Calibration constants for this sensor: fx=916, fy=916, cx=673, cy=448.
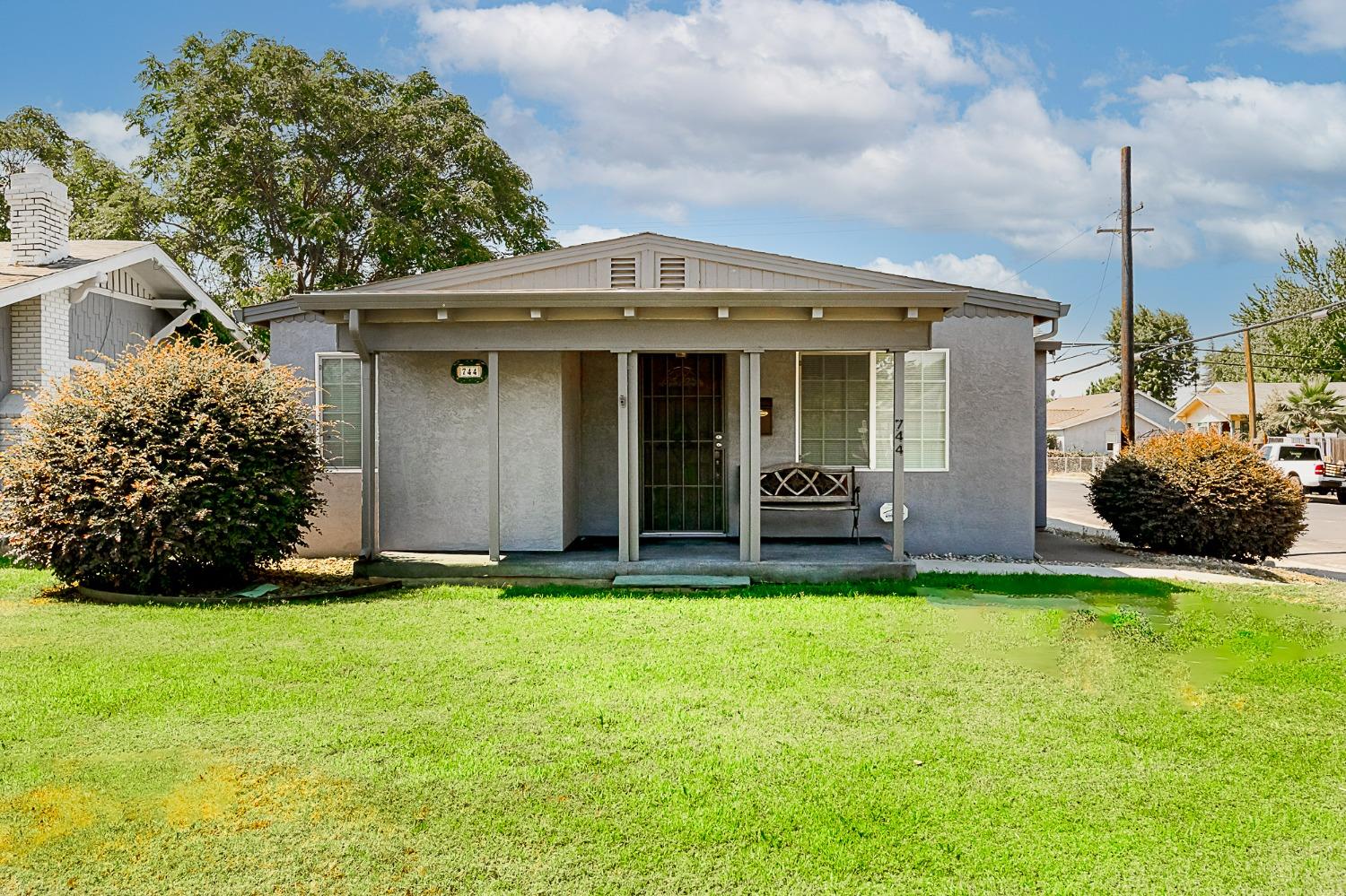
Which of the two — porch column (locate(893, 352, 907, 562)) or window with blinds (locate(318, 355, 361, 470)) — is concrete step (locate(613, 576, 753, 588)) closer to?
porch column (locate(893, 352, 907, 562))

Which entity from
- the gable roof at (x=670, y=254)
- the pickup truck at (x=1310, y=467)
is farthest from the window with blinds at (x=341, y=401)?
the pickup truck at (x=1310, y=467)

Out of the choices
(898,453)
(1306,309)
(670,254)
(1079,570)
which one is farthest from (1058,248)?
(898,453)

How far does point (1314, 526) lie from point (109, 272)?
20.6m

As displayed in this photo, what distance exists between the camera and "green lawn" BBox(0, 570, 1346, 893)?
3160mm

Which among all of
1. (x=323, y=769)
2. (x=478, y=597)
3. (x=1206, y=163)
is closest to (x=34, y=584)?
(x=478, y=597)

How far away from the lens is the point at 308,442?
862cm

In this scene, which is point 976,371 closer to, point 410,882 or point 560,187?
point 410,882

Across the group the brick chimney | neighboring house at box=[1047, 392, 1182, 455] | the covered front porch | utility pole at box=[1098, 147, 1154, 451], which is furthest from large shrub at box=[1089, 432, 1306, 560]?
neighboring house at box=[1047, 392, 1182, 455]

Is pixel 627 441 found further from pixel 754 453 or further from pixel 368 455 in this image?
pixel 368 455

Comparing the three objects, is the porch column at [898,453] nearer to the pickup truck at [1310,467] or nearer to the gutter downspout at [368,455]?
the gutter downspout at [368,455]

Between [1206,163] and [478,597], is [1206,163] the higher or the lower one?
the higher one

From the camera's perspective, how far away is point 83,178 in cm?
2450

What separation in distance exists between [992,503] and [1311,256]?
3259 cm

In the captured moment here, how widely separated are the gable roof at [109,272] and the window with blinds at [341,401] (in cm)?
373
